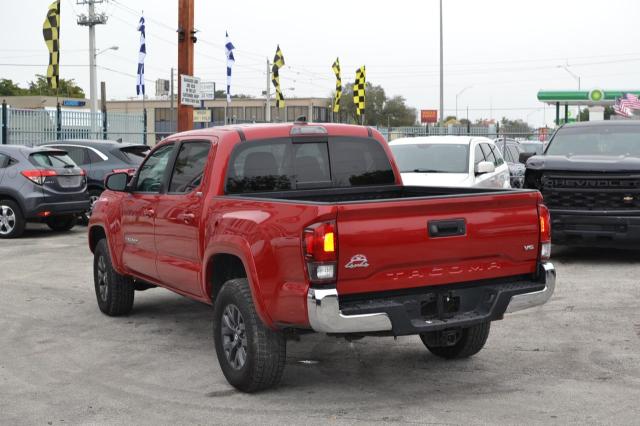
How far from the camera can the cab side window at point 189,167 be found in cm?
685

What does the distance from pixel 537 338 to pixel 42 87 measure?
4262 inches

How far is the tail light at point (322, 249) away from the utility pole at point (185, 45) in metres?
12.7

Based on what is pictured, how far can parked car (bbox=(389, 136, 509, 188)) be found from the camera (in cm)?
1332

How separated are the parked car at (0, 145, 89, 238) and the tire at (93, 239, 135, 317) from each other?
7.12 m

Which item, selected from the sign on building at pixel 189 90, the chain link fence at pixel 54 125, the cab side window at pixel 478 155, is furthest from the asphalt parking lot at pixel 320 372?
the chain link fence at pixel 54 125

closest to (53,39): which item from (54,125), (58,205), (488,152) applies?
(54,125)

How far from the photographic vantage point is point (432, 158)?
46.1 feet

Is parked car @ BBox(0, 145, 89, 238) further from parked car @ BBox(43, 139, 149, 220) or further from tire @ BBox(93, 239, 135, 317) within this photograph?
tire @ BBox(93, 239, 135, 317)

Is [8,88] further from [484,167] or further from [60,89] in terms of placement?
[484,167]

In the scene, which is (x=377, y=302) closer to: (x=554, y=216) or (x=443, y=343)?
(x=443, y=343)

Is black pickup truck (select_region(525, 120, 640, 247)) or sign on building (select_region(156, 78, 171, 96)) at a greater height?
sign on building (select_region(156, 78, 171, 96))

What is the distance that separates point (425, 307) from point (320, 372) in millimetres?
1290

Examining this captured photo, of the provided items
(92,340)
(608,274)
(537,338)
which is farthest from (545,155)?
(92,340)

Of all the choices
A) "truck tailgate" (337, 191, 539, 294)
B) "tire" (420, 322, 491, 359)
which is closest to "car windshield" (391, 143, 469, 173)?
"tire" (420, 322, 491, 359)
